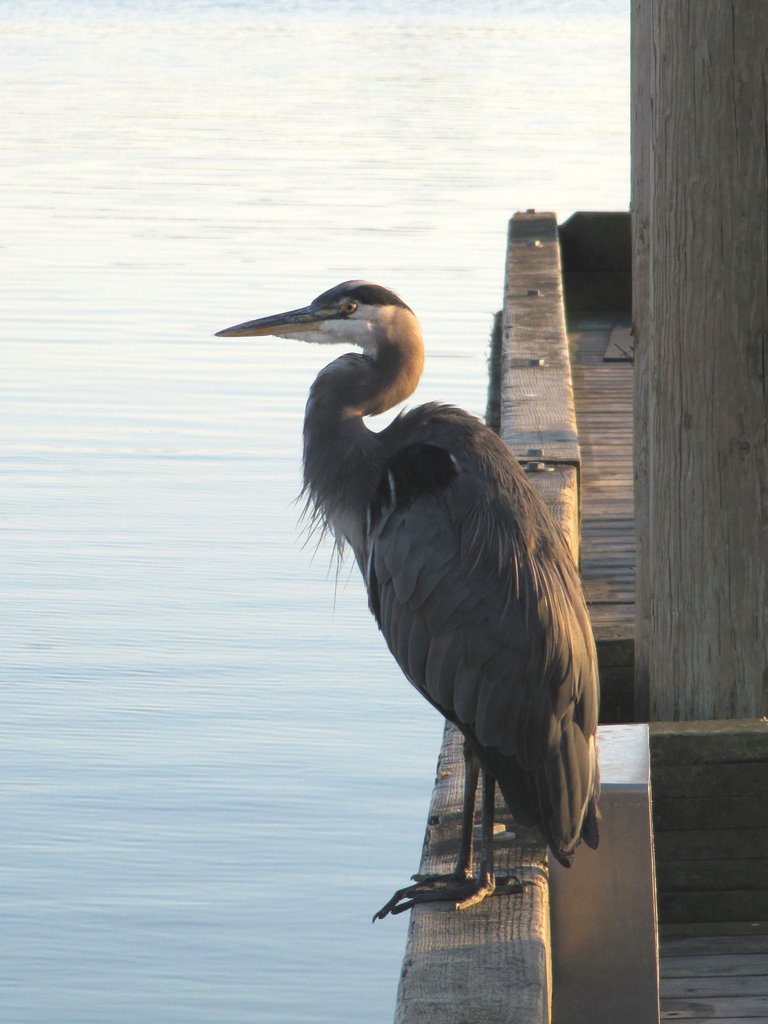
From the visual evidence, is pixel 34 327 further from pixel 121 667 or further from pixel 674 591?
pixel 674 591

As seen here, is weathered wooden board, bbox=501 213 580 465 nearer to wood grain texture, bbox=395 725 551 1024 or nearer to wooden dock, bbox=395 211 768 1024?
wooden dock, bbox=395 211 768 1024

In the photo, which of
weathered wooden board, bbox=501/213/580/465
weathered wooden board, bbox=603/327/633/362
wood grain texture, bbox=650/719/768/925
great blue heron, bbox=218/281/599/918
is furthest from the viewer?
weathered wooden board, bbox=603/327/633/362

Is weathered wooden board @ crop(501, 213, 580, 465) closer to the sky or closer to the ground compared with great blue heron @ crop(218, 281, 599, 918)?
closer to the sky

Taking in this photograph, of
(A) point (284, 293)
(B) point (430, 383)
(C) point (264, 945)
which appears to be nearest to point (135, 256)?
(A) point (284, 293)

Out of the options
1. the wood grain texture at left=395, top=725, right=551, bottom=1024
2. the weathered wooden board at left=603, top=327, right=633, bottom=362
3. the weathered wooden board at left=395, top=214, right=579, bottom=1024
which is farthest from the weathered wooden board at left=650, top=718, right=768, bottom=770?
the weathered wooden board at left=603, top=327, right=633, bottom=362

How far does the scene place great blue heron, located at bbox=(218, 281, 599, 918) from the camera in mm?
3117

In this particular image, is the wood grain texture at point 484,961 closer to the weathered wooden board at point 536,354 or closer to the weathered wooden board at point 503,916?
the weathered wooden board at point 503,916

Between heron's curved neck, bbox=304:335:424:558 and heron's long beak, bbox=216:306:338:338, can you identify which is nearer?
heron's curved neck, bbox=304:335:424:558

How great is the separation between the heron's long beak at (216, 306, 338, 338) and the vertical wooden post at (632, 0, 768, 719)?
2.42ft

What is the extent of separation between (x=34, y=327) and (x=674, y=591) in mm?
8588

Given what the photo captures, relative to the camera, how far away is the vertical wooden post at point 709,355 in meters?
3.48

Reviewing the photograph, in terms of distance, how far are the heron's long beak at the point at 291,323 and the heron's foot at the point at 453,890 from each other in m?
1.26

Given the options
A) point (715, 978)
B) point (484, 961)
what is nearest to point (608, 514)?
point (715, 978)

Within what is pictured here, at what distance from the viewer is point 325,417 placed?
374cm
